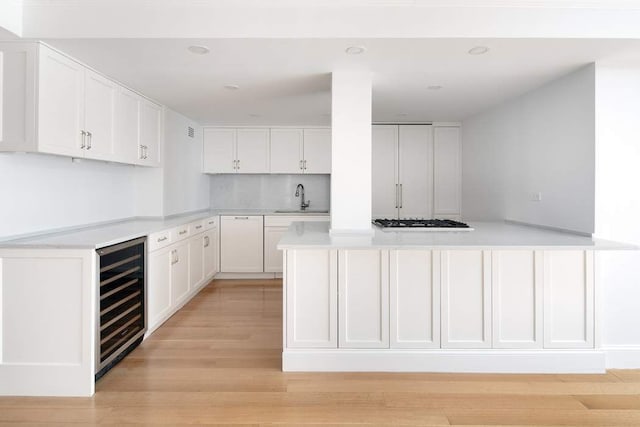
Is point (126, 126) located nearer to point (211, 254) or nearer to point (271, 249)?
point (211, 254)

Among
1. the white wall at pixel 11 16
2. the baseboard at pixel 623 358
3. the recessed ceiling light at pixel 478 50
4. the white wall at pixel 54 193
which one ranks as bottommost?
the baseboard at pixel 623 358

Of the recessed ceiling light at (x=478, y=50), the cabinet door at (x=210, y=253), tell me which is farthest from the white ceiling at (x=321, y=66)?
the cabinet door at (x=210, y=253)

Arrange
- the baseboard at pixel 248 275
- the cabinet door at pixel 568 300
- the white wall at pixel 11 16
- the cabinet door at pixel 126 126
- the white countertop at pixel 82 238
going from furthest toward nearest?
1. the baseboard at pixel 248 275
2. the cabinet door at pixel 126 126
3. the cabinet door at pixel 568 300
4. the white countertop at pixel 82 238
5. the white wall at pixel 11 16

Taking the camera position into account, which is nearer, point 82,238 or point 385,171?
point 82,238

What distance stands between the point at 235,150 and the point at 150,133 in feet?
5.44

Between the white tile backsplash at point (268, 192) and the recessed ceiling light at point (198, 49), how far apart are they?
3.45m

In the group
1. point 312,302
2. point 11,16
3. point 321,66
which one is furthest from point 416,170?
point 11,16

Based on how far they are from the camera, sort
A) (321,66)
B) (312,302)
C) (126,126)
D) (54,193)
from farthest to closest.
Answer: (126,126)
(54,193)
(321,66)
(312,302)

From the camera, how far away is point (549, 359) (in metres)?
2.61

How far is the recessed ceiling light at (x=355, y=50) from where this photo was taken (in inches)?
99.3

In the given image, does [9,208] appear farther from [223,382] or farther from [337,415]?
[337,415]

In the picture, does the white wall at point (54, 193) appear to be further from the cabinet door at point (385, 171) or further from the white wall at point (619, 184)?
the white wall at point (619, 184)

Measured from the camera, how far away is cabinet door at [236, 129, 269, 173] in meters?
5.60

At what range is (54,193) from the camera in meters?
3.02
